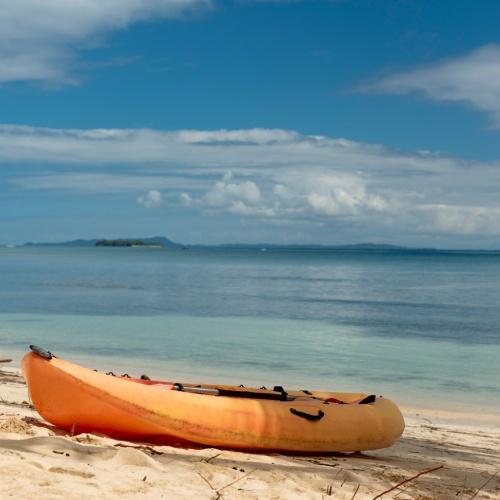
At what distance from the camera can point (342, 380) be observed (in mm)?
13859

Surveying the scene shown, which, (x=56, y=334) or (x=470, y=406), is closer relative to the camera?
(x=470, y=406)

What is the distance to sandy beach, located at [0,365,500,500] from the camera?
187 inches

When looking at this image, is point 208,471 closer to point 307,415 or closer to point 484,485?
point 307,415

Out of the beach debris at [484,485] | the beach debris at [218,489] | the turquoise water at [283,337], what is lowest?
the turquoise water at [283,337]

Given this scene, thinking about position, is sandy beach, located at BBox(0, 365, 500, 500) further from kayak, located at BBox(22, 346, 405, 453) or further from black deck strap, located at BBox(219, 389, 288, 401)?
black deck strap, located at BBox(219, 389, 288, 401)

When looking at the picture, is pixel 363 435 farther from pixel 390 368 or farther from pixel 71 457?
pixel 390 368

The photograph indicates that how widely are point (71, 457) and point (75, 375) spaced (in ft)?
4.18

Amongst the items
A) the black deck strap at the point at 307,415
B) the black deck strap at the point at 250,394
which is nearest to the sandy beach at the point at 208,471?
the black deck strap at the point at 307,415

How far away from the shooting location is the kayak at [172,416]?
652 centimetres

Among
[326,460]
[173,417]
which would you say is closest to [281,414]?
[326,460]

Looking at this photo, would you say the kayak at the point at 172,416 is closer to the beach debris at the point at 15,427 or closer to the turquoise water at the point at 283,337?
the beach debris at the point at 15,427

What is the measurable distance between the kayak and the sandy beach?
0.48ft

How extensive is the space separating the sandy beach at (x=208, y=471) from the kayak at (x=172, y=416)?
15 cm

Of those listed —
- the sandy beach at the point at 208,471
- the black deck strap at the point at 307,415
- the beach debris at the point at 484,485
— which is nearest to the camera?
the sandy beach at the point at 208,471
